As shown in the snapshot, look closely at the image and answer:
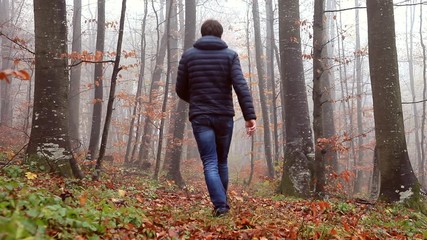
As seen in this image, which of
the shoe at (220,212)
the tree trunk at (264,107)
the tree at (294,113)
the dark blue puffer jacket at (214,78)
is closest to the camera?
the shoe at (220,212)

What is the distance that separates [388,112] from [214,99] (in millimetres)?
3749

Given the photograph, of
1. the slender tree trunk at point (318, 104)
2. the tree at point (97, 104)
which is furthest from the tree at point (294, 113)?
the tree at point (97, 104)

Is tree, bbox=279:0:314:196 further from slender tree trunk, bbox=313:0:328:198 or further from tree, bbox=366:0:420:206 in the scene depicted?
tree, bbox=366:0:420:206

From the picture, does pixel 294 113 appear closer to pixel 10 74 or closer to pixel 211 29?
pixel 211 29

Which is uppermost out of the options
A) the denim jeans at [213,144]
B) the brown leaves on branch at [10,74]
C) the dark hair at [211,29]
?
the dark hair at [211,29]

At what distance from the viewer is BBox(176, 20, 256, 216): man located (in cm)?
476

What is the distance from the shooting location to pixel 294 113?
30.3ft

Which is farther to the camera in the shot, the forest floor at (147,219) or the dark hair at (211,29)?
the dark hair at (211,29)

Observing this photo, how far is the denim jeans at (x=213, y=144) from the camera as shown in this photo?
15.5 ft

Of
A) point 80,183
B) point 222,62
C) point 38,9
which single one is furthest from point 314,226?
point 38,9

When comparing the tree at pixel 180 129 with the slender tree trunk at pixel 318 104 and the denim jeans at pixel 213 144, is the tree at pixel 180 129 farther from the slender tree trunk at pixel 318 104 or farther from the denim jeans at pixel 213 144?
the denim jeans at pixel 213 144

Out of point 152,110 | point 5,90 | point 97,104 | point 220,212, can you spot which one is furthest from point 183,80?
point 5,90

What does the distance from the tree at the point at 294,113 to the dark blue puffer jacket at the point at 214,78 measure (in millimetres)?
4436

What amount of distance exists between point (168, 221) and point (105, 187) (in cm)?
271
